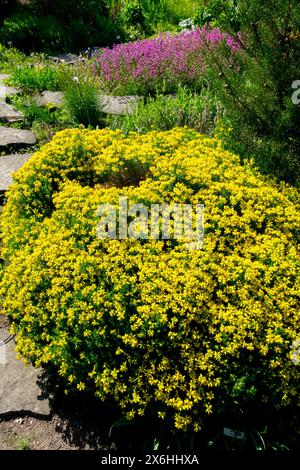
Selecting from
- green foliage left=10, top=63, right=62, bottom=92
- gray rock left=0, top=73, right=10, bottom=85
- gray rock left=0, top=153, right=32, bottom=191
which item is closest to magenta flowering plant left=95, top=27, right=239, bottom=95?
green foliage left=10, top=63, right=62, bottom=92

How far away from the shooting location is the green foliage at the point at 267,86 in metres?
4.12

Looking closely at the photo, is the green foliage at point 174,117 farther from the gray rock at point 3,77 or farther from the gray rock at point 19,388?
the gray rock at point 19,388

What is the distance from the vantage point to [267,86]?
171 inches

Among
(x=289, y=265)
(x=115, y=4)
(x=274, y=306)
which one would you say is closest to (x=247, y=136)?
(x=289, y=265)

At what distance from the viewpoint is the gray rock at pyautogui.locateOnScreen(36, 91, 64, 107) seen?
734 centimetres

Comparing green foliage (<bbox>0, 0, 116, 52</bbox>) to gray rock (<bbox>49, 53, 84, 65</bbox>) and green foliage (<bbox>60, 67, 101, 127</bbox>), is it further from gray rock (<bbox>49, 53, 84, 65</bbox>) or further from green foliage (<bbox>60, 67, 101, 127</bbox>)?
green foliage (<bbox>60, 67, 101, 127</bbox>)

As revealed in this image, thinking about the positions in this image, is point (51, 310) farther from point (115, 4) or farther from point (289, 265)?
point (115, 4)

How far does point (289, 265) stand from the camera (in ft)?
10.8

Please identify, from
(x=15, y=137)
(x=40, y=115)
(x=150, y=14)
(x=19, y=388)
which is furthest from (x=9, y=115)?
(x=150, y=14)

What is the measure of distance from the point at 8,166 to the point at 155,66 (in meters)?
3.53

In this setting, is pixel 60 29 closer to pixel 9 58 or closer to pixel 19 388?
pixel 9 58

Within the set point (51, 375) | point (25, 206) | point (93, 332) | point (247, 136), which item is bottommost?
point (51, 375)

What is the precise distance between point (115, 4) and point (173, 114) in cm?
724

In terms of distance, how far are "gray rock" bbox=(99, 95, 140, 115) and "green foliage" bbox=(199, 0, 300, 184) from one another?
7.52 feet
